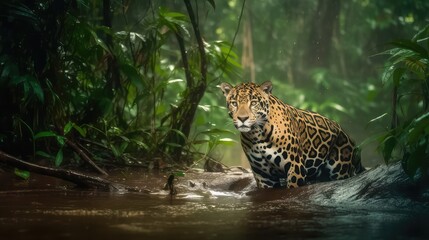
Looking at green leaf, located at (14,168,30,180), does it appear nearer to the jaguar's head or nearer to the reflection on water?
the reflection on water

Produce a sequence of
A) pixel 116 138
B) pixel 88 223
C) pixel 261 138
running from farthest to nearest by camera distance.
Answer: pixel 116 138
pixel 261 138
pixel 88 223

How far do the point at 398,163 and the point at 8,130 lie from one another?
4247mm

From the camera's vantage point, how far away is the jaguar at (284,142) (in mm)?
7637

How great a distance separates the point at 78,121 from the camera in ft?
29.1

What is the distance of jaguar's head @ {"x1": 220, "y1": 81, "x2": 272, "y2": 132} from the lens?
7527 millimetres

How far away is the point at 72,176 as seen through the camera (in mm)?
7160

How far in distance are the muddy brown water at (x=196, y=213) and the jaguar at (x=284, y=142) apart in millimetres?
275

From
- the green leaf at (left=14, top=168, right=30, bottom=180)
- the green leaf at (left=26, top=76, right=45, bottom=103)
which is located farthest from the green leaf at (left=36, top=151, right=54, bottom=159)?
the green leaf at (left=26, top=76, right=45, bottom=103)

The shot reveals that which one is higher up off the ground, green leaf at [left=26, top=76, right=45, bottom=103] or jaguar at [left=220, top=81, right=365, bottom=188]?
green leaf at [left=26, top=76, right=45, bottom=103]

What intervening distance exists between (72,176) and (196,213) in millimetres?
1883

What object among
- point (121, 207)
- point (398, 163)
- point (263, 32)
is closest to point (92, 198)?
point (121, 207)

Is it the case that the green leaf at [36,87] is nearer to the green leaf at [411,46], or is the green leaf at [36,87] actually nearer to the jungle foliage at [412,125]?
the jungle foliage at [412,125]

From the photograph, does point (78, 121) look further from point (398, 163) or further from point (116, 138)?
point (398, 163)

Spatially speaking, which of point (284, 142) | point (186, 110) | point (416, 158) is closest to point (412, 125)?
point (416, 158)
